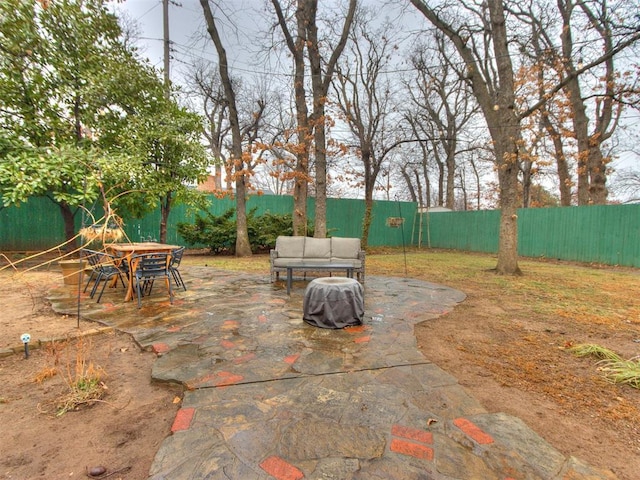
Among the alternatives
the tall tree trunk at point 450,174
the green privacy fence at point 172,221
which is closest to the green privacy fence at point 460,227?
the green privacy fence at point 172,221

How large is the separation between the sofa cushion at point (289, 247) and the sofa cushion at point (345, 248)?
0.62m

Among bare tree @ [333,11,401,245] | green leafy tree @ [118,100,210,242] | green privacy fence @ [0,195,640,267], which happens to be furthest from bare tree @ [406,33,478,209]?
green leafy tree @ [118,100,210,242]

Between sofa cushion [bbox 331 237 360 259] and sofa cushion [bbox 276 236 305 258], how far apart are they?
2.04 ft

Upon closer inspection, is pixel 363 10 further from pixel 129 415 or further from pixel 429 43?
pixel 129 415

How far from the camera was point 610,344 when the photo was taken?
3.09 meters

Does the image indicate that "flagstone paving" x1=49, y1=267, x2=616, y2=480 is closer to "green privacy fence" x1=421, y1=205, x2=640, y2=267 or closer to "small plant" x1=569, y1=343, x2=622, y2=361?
"small plant" x1=569, y1=343, x2=622, y2=361

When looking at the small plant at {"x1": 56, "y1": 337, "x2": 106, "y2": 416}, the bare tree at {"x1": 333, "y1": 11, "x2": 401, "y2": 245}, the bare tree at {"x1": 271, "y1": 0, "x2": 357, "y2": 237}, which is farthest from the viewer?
the bare tree at {"x1": 333, "y1": 11, "x2": 401, "y2": 245}

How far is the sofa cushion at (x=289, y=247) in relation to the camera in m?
6.29

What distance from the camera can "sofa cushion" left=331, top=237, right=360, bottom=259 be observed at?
6223 millimetres

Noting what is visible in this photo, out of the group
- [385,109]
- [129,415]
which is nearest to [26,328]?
[129,415]

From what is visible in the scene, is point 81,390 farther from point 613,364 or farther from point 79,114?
point 79,114

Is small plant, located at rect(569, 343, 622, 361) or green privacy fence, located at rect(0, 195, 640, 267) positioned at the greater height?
green privacy fence, located at rect(0, 195, 640, 267)

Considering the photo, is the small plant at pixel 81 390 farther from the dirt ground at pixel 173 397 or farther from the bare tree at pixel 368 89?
the bare tree at pixel 368 89

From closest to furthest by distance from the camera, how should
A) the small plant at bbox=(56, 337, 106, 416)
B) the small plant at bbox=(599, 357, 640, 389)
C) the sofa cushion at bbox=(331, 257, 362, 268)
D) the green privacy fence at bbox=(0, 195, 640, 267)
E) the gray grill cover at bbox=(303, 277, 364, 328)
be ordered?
the small plant at bbox=(56, 337, 106, 416), the small plant at bbox=(599, 357, 640, 389), the gray grill cover at bbox=(303, 277, 364, 328), the sofa cushion at bbox=(331, 257, 362, 268), the green privacy fence at bbox=(0, 195, 640, 267)
